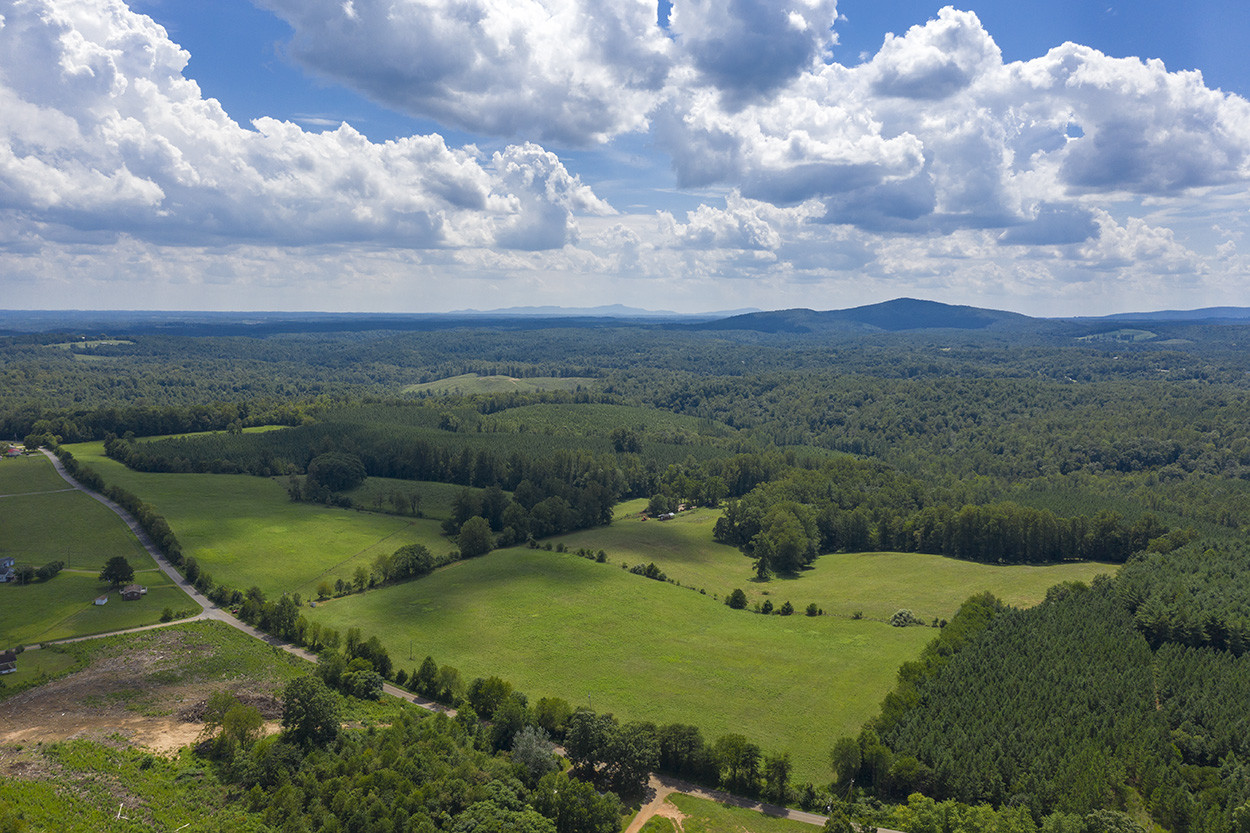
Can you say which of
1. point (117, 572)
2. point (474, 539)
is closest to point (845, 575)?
point (474, 539)

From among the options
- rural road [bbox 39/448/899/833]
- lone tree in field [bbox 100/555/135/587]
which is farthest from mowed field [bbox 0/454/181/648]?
rural road [bbox 39/448/899/833]

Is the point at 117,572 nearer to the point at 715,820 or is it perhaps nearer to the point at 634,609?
the point at 634,609

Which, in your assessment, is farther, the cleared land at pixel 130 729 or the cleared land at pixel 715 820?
the cleared land at pixel 715 820

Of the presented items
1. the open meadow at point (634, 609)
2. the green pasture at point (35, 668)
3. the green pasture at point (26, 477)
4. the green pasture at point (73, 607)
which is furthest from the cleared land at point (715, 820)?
the green pasture at point (26, 477)

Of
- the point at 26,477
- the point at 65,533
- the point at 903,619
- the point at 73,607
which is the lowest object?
the point at 903,619

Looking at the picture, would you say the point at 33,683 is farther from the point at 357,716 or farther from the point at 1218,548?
the point at 1218,548

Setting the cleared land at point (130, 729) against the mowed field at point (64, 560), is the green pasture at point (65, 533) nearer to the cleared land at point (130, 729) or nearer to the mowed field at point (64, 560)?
the mowed field at point (64, 560)

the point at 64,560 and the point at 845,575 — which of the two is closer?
the point at 64,560
